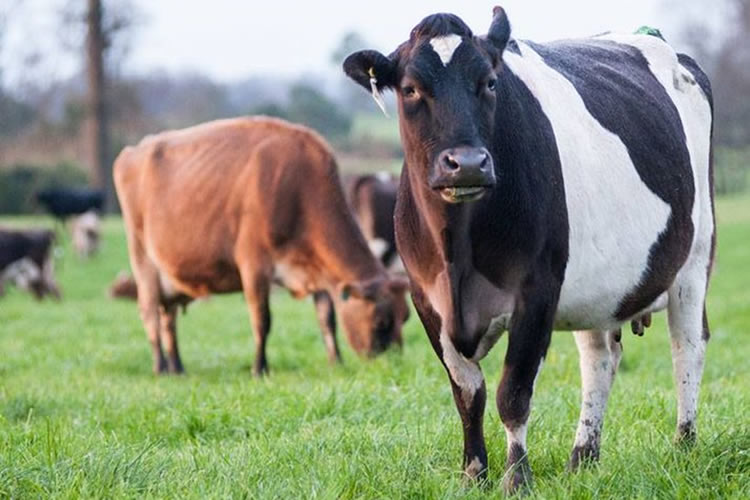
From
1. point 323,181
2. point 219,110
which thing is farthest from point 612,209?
point 219,110

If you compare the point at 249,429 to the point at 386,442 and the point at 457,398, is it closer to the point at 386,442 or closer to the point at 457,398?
the point at 386,442

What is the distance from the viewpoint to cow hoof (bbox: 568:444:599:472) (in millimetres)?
4758

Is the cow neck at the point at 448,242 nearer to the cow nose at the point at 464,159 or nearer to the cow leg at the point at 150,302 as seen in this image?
the cow nose at the point at 464,159

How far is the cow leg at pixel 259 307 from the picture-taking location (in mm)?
9831

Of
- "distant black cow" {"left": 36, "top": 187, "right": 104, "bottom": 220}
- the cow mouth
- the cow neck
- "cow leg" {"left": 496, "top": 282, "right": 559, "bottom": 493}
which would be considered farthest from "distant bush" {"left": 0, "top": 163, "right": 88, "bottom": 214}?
the cow mouth

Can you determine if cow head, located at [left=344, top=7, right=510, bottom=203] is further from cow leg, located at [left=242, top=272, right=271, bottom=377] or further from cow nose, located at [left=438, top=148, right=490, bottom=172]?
cow leg, located at [left=242, top=272, right=271, bottom=377]

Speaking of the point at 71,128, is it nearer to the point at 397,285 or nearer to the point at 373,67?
the point at 397,285

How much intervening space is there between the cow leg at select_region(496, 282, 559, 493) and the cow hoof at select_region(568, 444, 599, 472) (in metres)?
0.28

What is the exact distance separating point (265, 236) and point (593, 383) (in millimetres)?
→ 5235

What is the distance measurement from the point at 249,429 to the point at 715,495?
8.99ft

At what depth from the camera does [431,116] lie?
4297mm

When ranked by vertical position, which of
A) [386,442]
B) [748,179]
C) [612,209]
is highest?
[612,209]

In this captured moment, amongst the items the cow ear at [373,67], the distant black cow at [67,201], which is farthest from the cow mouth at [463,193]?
the distant black cow at [67,201]

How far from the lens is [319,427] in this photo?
239 inches
